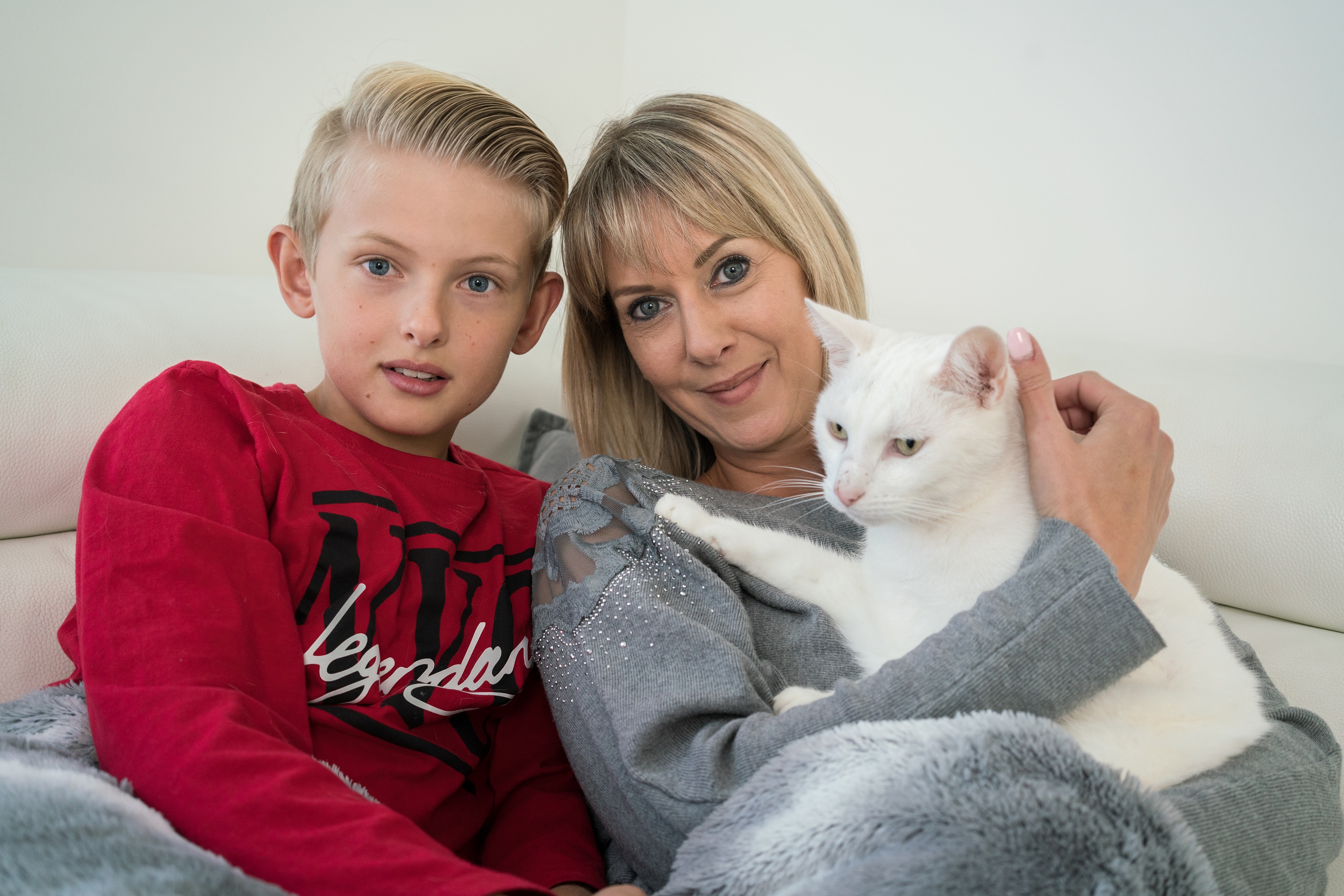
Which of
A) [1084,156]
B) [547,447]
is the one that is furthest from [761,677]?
[1084,156]

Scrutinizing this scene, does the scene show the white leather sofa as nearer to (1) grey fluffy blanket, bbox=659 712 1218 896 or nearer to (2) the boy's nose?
(2) the boy's nose

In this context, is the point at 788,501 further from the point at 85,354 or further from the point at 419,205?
the point at 85,354

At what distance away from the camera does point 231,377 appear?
100 cm

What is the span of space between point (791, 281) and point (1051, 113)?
1068 mm

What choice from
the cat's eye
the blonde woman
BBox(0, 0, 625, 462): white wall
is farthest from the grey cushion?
the cat's eye

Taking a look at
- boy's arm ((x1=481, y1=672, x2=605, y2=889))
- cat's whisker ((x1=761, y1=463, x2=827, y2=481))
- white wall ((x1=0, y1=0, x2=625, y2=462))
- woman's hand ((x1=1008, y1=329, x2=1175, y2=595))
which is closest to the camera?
woman's hand ((x1=1008, y1=329, x2=1175, y2=595))

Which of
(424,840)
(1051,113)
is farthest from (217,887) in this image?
(1051,113)

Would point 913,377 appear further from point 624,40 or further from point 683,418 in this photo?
point 624,40

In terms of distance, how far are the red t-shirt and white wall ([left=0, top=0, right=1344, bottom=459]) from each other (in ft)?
2.60

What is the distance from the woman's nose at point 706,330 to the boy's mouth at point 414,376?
1.20ft

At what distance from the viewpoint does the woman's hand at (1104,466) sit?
0.86 meters

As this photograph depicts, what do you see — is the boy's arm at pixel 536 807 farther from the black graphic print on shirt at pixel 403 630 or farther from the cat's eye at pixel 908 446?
the cat's eye at pixel 908 446

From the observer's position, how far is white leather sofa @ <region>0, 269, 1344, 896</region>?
1.17 metres

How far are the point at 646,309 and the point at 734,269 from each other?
0.16 metres
